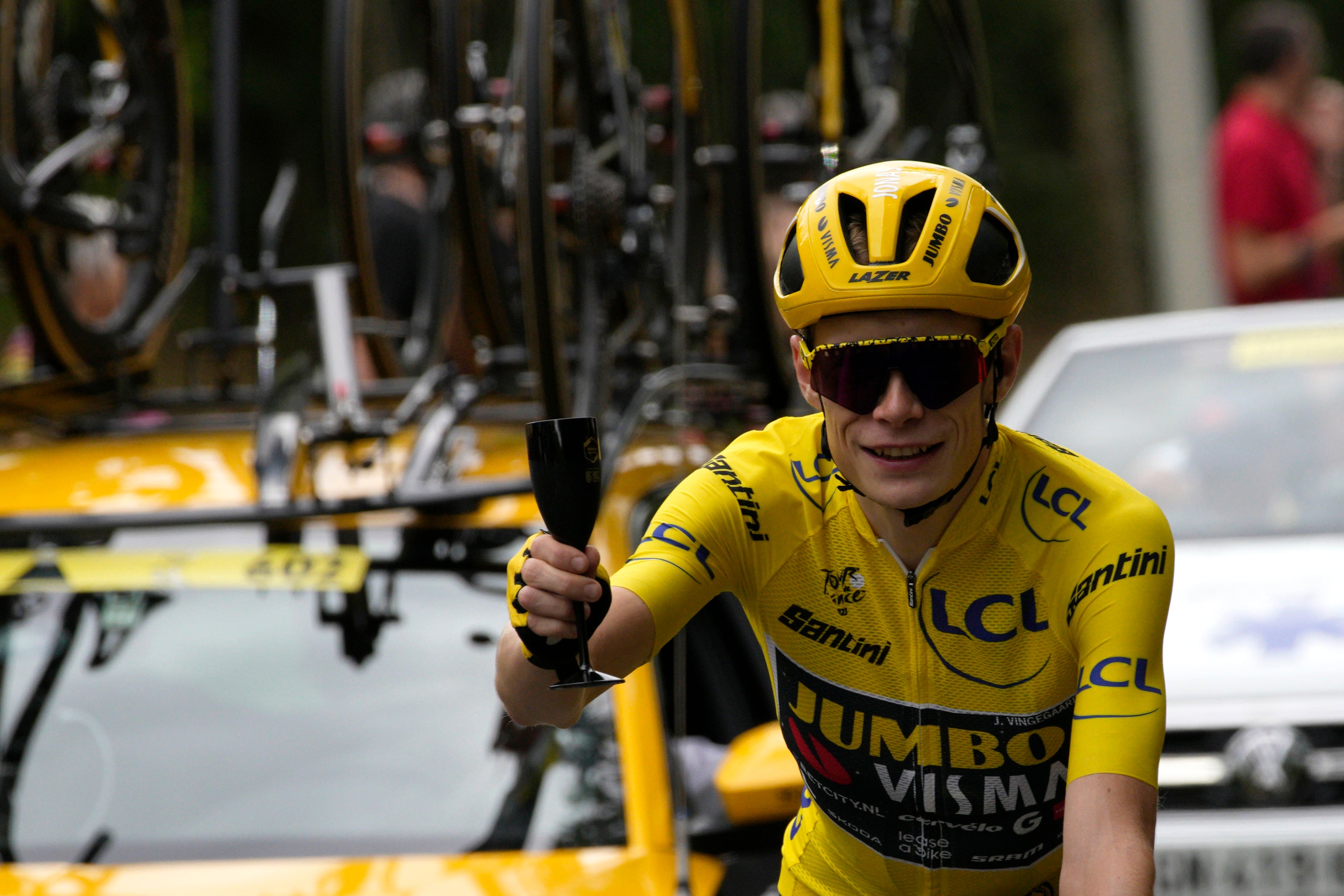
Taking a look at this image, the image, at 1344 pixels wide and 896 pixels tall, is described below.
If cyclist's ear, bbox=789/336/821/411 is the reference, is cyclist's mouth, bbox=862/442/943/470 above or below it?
below

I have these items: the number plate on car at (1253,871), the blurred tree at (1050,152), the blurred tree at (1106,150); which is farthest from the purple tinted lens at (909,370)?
the blurred tree at (1050,152)

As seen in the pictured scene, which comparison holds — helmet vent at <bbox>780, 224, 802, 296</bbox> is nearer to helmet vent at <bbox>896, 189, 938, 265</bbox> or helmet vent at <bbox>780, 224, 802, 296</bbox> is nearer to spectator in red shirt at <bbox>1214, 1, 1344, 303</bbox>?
helmet vent at <bbox>896, 189, 938, 265</bbox>

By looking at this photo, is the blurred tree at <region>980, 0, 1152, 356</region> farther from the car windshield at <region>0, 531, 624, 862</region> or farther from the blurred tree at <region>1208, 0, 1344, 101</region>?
the car windshield at <region>0, 531, 624, 862</region>

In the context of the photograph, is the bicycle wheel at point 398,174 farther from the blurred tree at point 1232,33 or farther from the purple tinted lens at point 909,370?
A: the blurred tree at point 1232,33

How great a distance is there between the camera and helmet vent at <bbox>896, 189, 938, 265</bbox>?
227cm

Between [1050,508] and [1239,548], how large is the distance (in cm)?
259

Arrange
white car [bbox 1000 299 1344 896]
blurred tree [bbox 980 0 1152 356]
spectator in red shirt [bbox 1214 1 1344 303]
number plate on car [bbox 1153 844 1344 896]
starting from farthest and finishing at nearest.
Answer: blurred tree [bbox 980 0 1152 356]
spectator in red shirt [bbox 1214 1 1344 303]
white car [bbox 1000 299 1344 896]
number plate on car [bbox 1153 844 1344 896]

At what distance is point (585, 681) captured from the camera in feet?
6.78

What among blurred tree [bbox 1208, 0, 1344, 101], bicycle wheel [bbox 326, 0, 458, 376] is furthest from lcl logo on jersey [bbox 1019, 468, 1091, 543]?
blurred tree [bbox 1208, 0, 1344, 101]

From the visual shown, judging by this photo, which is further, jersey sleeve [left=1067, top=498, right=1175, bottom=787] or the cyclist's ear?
the cyclist's ear

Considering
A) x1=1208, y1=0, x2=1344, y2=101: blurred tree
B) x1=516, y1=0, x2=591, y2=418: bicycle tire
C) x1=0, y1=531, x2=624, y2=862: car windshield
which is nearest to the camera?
x1=0, y1=531, x2=624, y2=862: car windshield

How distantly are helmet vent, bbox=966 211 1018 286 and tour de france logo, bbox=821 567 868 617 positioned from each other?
453mm

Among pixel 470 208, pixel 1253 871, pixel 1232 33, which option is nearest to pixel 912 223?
pixel 1253 871

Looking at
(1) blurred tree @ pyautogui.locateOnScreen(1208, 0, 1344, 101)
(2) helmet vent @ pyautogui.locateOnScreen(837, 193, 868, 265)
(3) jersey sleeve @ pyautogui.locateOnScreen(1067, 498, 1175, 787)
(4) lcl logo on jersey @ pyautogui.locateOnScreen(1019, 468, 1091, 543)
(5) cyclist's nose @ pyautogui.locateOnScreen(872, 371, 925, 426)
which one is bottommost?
(3) jersey sleeve @ pyautogui.locateOnScreen(1067, 498, 1175, 787)
